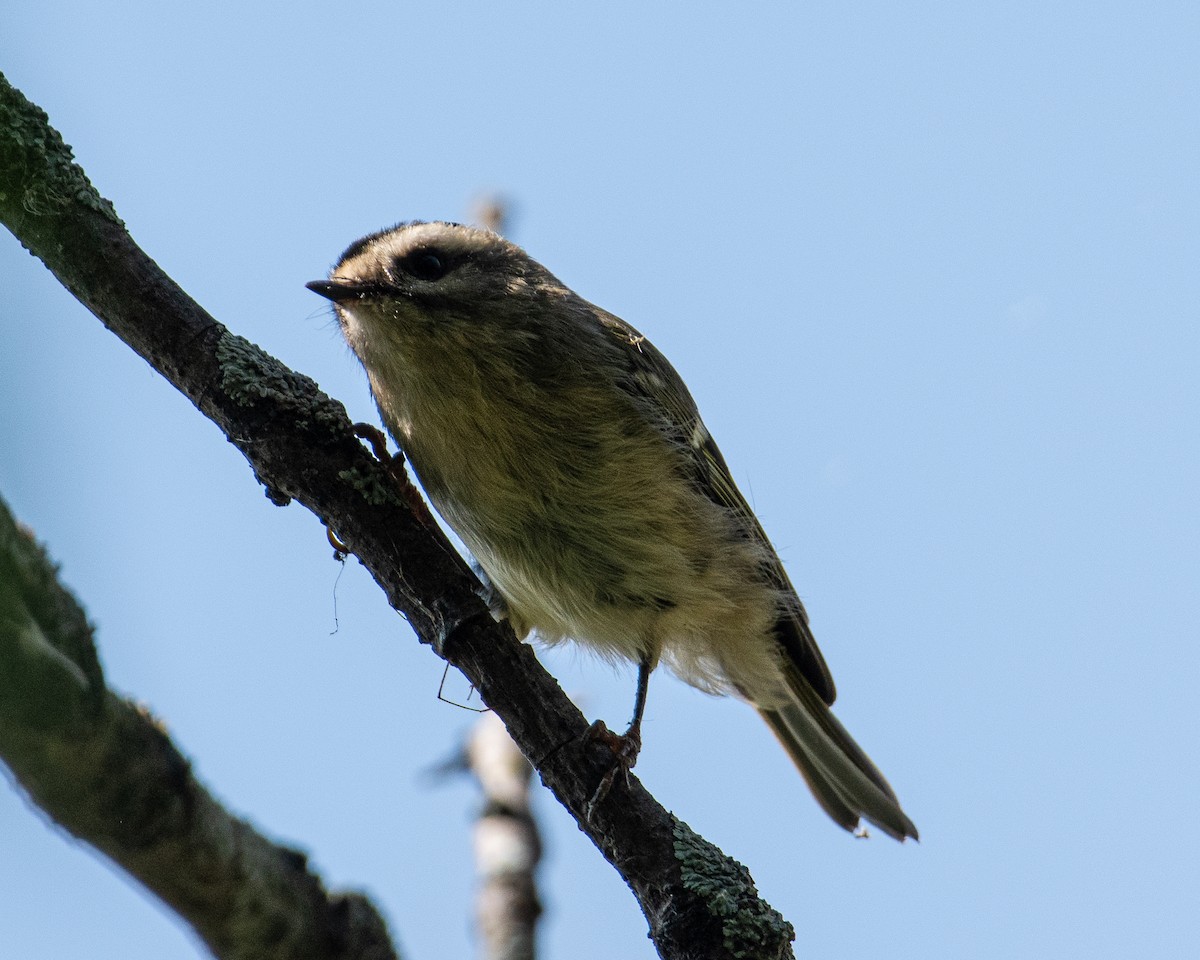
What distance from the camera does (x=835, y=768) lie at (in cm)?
385

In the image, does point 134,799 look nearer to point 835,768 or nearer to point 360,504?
point 360,504

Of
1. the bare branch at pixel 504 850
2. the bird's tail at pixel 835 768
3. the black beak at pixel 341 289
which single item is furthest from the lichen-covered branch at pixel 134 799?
the bird's tail at pixel 835 768

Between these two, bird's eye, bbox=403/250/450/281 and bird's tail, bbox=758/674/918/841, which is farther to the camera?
bird's tail, bbox=758/674/918/841

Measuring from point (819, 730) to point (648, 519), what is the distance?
1.25 m

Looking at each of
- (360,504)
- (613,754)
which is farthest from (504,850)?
(360,504)

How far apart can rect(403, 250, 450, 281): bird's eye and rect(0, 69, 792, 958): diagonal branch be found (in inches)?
36.6

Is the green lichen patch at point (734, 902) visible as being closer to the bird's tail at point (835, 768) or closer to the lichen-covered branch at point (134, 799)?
the lichen-covered branch at point (134, 799)

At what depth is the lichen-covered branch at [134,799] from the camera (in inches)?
42.6

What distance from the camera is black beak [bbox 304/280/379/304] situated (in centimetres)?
296

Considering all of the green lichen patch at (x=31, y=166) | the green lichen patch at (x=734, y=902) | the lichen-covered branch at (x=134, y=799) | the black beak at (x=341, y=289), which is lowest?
the lichen-covered branch at (x=134, y=799)

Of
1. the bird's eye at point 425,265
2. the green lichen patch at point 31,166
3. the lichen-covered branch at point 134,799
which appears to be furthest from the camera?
the bird's eye at point 425,265

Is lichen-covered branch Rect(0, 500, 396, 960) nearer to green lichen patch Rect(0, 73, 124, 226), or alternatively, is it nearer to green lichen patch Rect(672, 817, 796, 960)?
green lichen patch Rect(672, 817, 796, 960)

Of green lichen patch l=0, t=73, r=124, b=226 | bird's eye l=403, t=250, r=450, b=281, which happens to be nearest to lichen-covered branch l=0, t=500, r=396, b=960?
green lichen patch l=0, t=73, r=124, b=226

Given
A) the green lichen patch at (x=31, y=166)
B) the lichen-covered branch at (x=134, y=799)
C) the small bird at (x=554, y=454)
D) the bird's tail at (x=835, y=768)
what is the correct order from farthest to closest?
the bird's tail at (x=835, y=768)
the small bird at (x=554, y=454)
the green lichen patch at (x=31, y=166)
the lichen-covered branch at (x=134, y=799)
